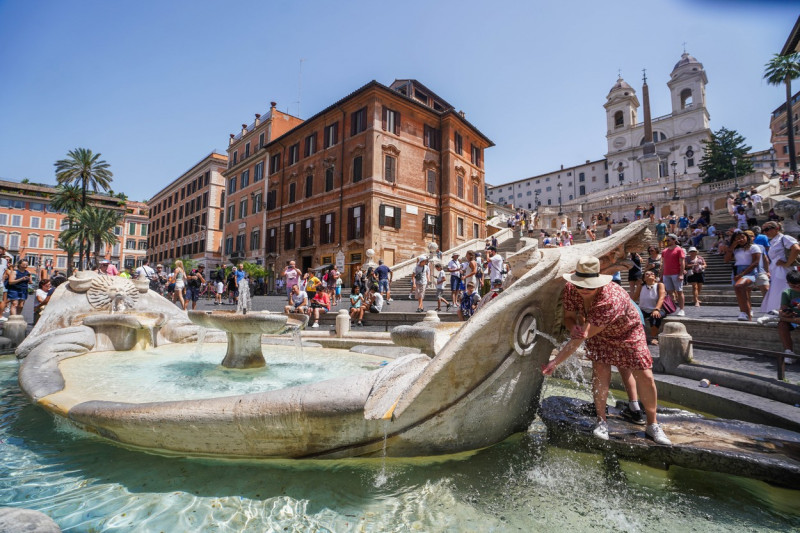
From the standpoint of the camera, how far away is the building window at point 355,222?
25.6 meters

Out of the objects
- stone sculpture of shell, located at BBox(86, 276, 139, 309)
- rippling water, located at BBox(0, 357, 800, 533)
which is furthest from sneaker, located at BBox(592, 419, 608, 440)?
stone sculpture of shell, located at BBox(86, 276, 139, 309)

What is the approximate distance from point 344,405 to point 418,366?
2.22 ft

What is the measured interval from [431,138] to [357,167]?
6390mm

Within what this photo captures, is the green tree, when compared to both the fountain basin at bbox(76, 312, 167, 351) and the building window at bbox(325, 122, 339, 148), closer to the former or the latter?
the building window at bbox(325, 122, 339, 148)

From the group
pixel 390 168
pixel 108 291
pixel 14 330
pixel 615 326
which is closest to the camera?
pixel 615 326

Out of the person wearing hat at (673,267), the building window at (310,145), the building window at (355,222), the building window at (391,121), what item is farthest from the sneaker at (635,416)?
the building window at (310,145)

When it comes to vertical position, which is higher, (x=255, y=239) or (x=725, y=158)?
(x=725, y=158)

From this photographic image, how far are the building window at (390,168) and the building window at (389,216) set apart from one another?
2.07 m

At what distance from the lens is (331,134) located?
28.7 metres

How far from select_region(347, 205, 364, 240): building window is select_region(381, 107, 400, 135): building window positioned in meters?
5.81

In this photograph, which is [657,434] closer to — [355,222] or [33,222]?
[355,222]

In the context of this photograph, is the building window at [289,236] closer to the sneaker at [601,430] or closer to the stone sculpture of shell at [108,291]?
the stone sculpture of shell at [108,291]

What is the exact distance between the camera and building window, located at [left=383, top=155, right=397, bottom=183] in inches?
1029

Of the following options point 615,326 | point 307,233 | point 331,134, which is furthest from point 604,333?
point 331,134
